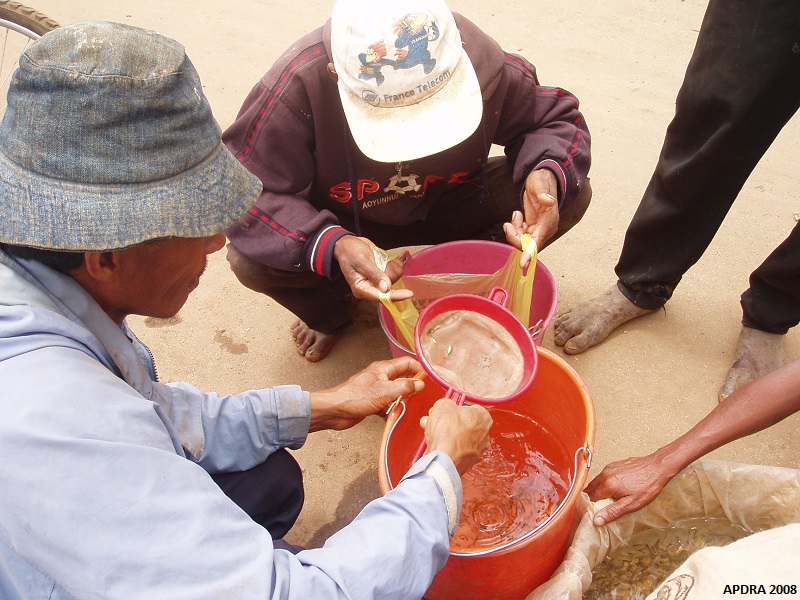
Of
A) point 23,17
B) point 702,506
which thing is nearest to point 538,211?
point 702,506

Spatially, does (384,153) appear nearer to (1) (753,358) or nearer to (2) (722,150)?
(2) (722,150)

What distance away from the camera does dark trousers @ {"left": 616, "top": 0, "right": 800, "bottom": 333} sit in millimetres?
1587

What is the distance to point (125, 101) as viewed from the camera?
0.89m

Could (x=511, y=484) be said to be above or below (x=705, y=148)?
below

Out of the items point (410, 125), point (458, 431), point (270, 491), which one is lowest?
point (270, 491)

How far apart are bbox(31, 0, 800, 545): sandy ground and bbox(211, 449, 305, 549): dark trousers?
0.34 metres

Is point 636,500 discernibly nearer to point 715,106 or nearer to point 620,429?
point 620,429

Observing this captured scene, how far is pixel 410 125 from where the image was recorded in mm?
1521

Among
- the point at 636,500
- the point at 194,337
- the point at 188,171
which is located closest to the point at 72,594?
the point at 188,171

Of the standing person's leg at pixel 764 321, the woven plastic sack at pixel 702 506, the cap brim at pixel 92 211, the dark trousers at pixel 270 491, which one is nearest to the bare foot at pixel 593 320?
the standing person's leg at pixel 764 321

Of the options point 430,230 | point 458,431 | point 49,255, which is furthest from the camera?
point 430,230

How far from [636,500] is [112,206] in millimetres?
1257

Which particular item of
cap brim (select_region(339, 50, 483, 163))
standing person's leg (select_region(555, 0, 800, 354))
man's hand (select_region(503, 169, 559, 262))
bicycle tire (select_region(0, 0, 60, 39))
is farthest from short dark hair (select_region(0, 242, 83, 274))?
bicycle tire (select_region(0, 0, 60, 39))

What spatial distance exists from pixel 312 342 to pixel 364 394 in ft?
2.64
